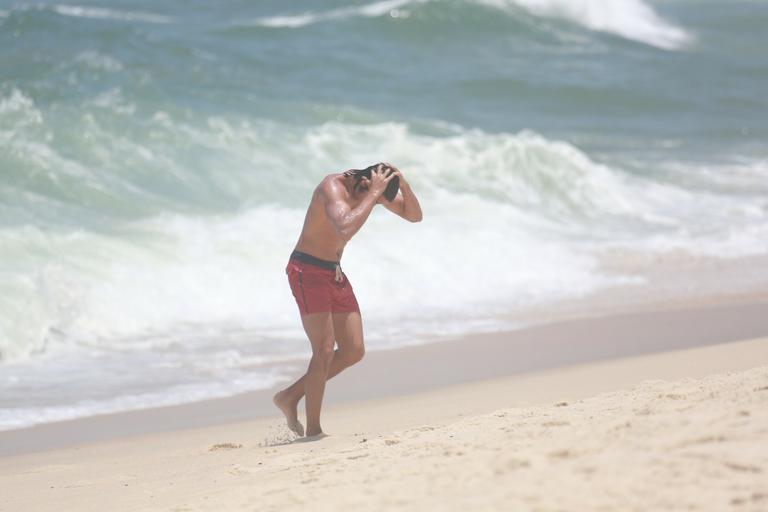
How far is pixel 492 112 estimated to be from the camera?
2019cm

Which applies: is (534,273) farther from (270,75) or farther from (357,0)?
(357,0)

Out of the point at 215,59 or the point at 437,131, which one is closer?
the point at 437,131

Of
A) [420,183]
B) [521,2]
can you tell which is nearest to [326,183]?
[420,183]

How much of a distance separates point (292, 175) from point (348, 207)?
8770 mm

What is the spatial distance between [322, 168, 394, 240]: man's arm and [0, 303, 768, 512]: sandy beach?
2.92 ft

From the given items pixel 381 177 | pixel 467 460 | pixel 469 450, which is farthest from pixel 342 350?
pixel 467 460

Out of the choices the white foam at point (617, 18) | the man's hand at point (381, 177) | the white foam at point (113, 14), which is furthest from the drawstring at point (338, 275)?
the white foam at point (617, 18)

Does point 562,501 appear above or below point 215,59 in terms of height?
below

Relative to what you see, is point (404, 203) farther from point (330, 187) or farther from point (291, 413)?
point (291, 413)

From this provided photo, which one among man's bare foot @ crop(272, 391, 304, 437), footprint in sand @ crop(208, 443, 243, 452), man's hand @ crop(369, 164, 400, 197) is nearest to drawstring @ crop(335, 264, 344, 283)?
man's hand @ crop(369, 164, 400, 197)

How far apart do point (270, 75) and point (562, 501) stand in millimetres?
15865

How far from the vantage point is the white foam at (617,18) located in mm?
28625

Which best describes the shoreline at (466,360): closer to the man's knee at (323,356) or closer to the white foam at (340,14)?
the man's knee at (323,356)

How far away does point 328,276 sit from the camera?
561 cm
